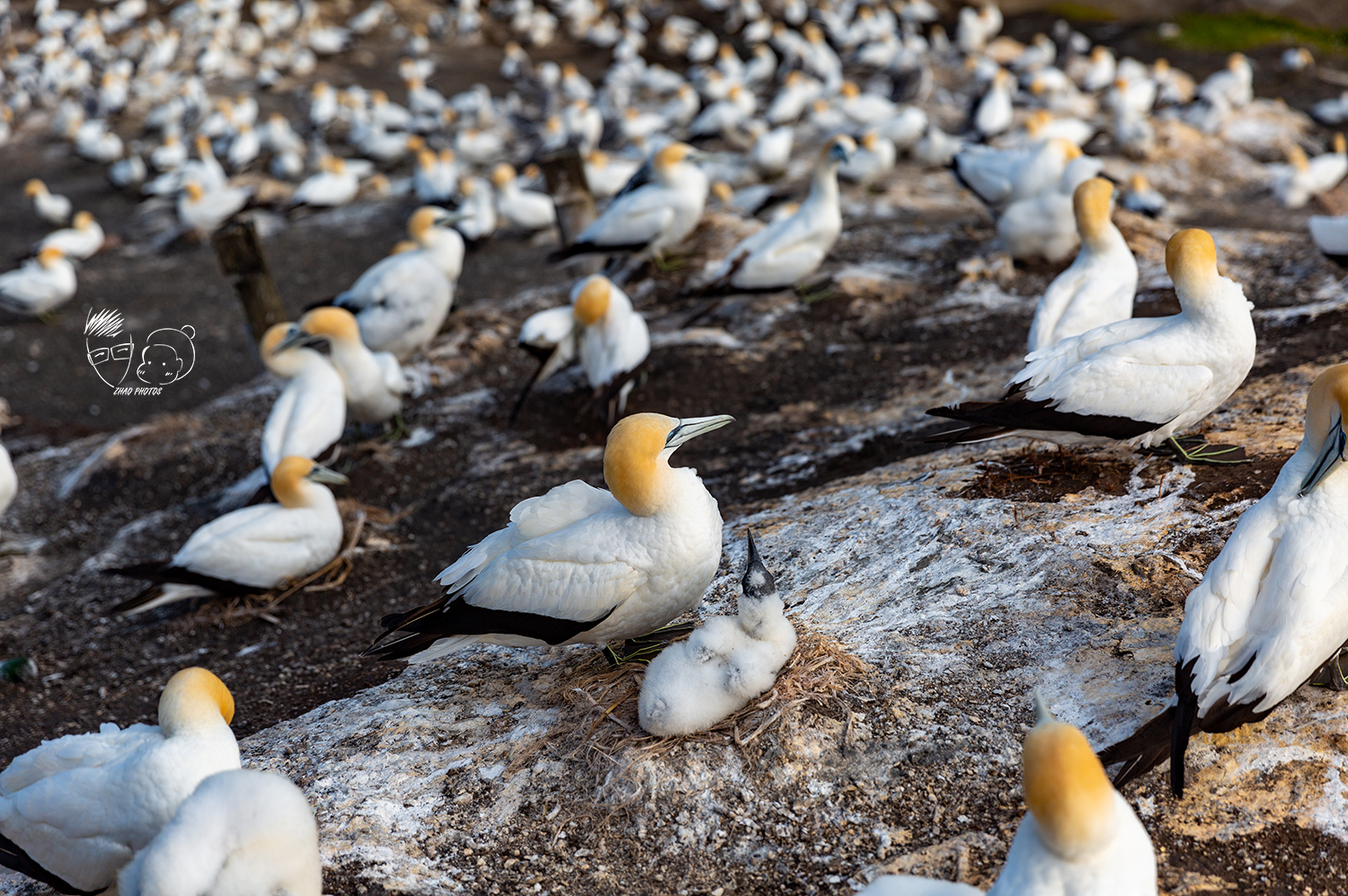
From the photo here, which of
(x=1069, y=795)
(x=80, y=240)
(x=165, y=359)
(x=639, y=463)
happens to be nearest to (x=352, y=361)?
(x=639, y=463)

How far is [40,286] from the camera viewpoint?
12.1 meters

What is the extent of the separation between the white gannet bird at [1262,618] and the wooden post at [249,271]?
752 centimetres

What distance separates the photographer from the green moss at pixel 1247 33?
22.1 metres

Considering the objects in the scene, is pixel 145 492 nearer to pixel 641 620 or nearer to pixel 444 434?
pixel 444 434

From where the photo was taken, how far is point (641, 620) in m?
3.62

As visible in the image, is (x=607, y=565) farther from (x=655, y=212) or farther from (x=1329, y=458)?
(x=655, y=212)

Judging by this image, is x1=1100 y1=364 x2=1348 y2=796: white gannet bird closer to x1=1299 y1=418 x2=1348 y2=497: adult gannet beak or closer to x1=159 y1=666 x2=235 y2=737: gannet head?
x1=1299 y1=418 x2=1348 y2=497: adult gannet beak

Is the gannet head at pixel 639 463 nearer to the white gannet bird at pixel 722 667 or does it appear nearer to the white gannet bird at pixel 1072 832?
the white gannet bird at pixel 722 667

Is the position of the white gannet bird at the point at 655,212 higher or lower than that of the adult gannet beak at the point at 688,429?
lower

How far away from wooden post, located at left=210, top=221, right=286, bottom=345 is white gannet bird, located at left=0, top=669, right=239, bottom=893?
228 inches

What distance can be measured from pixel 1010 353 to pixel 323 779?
17.0ft

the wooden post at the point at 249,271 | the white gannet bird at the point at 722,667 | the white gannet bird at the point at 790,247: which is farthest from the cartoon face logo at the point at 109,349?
the white gannet bird at the point at 722,667

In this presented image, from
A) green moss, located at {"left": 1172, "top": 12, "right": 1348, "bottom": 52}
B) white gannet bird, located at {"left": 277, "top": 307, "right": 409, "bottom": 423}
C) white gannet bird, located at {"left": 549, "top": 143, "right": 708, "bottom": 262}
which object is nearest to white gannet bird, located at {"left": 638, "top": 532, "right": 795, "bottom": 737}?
white gannet bird, located at {"left": 277, "top": 307, "right": 409, "bottom": 423}

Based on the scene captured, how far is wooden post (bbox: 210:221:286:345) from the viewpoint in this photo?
8398 mm
